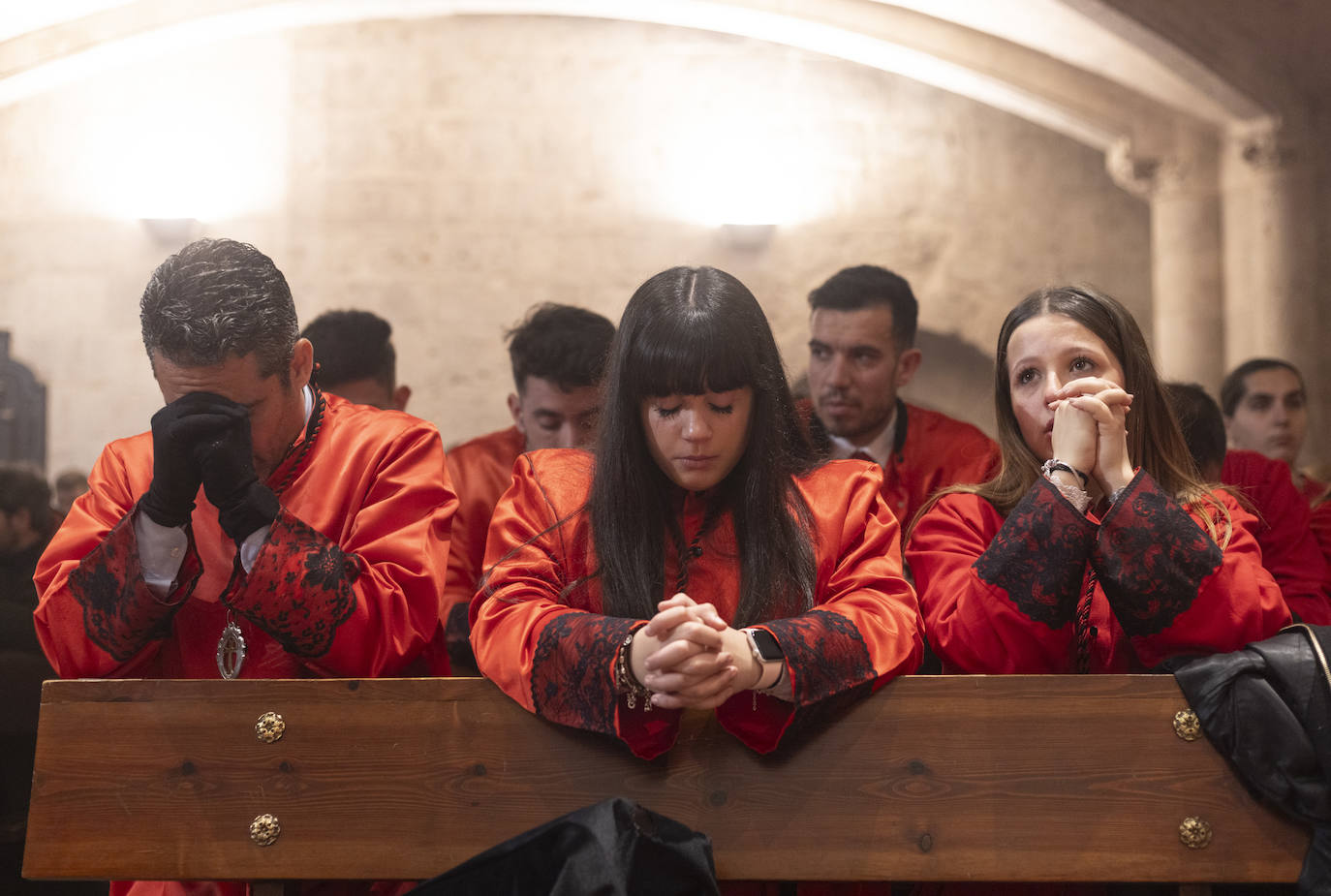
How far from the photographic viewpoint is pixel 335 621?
222 cm

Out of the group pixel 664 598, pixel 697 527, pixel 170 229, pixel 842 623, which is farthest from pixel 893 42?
pixel 842 623

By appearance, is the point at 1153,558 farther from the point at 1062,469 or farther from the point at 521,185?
the point at 521,185

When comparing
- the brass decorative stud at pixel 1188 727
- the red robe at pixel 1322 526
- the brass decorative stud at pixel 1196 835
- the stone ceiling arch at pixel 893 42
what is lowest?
the brass decorative stud at pixel 1196 835

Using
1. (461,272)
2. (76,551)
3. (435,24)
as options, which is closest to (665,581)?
(76,551)

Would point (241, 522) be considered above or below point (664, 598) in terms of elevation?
above

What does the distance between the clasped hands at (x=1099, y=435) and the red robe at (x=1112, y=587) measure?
5 centimetres

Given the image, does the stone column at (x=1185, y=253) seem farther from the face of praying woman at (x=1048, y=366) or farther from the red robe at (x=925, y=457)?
the face of praying woman at (x=1048, y=366)

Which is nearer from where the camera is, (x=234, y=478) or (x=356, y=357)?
(x=234, y=478)

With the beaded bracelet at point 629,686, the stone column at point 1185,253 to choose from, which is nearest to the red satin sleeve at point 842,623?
the beaded bracelet at point 629,686

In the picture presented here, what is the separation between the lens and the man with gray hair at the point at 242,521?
7.19 feet

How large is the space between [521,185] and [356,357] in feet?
10.9

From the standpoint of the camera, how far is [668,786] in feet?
6.77

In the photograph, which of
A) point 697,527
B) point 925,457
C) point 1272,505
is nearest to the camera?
point 697,527

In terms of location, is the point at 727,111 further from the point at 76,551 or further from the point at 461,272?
the point at 76,551
